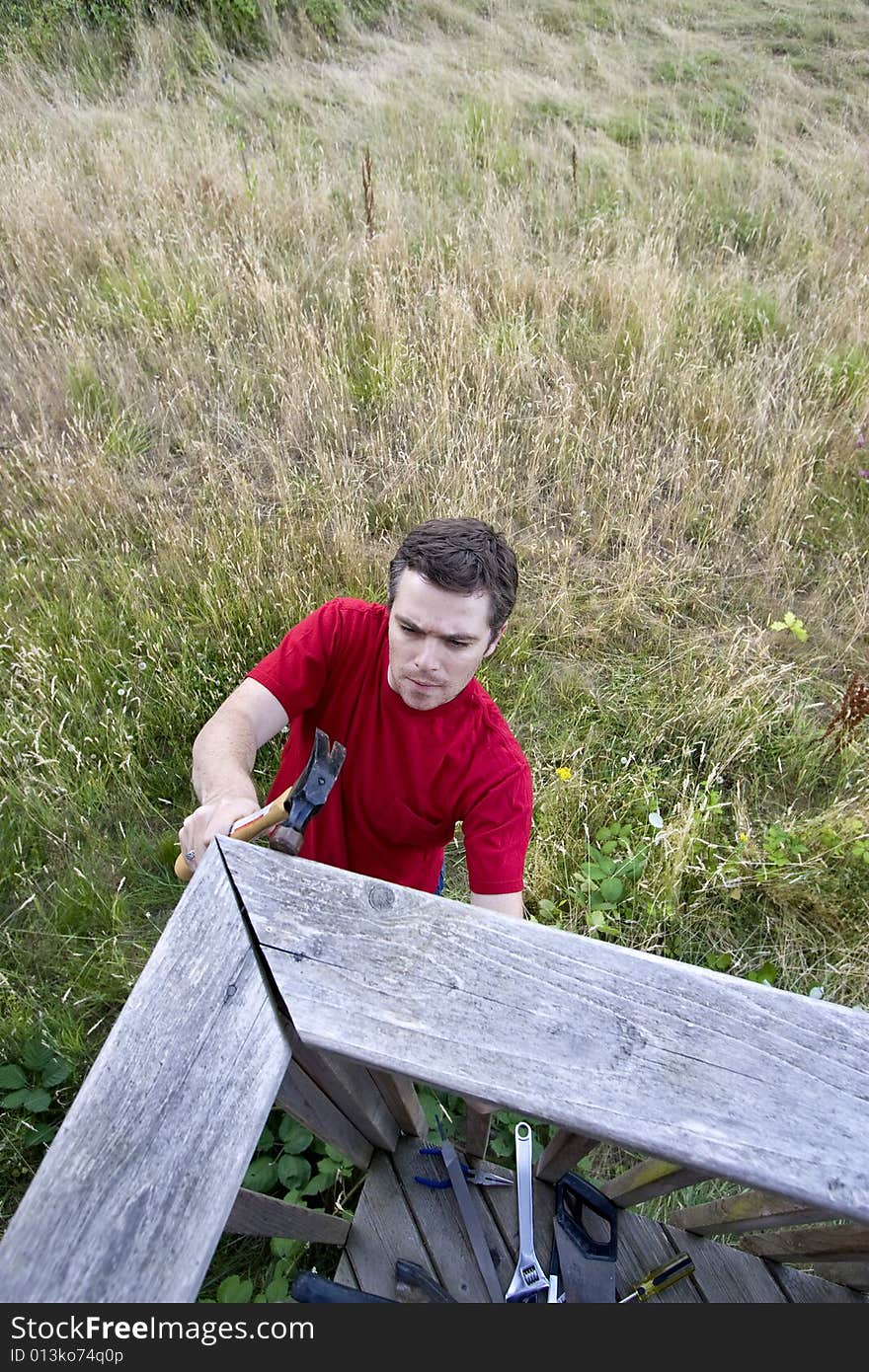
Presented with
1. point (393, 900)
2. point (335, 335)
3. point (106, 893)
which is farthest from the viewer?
point (335, 335)

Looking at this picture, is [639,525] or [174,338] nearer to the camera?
[639,525]

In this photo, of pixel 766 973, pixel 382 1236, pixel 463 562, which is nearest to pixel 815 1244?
pixel 382 1236

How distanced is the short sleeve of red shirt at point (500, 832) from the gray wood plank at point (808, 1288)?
957 millimetres

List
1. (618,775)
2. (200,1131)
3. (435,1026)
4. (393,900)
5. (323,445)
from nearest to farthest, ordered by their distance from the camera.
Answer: (200,1131) < (435,1026) < (393,900) < (618,775) < (323,445)

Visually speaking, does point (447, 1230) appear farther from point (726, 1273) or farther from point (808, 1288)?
point (808, 1288)

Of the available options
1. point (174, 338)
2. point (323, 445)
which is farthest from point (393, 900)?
point (174, 338)

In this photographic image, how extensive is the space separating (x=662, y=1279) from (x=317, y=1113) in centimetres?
81

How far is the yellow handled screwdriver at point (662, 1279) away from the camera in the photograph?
1621 mm

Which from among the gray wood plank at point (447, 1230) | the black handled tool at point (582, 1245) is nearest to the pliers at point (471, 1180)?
the gray wood plank at point (447, 1230)

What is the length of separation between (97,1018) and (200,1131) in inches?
66.4

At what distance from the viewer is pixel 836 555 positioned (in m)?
3.99

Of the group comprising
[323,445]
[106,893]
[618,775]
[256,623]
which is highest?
[323,445]

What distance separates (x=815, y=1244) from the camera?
1521 mm

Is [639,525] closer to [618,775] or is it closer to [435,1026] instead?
[618,775]
